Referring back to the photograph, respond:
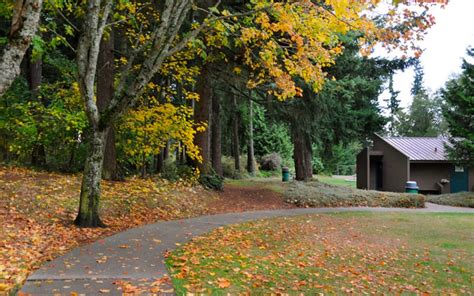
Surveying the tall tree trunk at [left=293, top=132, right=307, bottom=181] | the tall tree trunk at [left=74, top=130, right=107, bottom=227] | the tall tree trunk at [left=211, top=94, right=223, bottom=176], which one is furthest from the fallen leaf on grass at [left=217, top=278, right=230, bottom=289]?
the tall tree trunk at [left=293, top=132, right=307, bottom=181]

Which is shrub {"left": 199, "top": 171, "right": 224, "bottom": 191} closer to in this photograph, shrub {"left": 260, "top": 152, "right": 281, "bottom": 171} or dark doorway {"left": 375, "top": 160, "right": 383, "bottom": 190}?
dark doorway {"left": 375, "top": 160, "right": 383, "bottom": 190}

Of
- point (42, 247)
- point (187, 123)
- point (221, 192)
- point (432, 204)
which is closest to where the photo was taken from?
point (42, 247)

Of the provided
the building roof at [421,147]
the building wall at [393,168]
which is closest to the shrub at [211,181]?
the building wall at [393,168]

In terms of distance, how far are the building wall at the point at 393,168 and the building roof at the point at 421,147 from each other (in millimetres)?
387

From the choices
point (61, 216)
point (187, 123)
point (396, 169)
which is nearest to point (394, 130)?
point (396, 169)

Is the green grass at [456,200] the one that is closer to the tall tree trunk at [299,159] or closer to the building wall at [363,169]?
the building wall at [363,169]

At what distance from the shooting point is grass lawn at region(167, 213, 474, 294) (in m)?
5.96

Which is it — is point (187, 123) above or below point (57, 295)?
above

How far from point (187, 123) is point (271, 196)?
5.11 metres

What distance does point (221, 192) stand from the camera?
1555cm

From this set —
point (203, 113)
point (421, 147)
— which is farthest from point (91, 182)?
point (421, 147)

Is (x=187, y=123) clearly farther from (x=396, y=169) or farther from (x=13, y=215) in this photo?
(x=396, y=169)

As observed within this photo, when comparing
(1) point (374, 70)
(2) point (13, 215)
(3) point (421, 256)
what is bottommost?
(3) point (421, 256)

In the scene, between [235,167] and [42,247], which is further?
[235,167]
